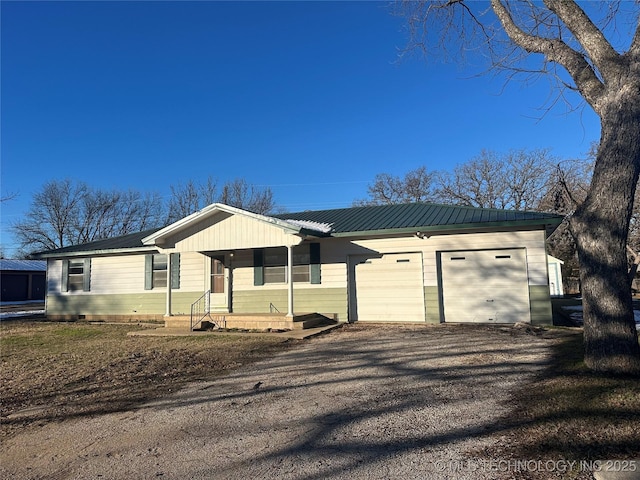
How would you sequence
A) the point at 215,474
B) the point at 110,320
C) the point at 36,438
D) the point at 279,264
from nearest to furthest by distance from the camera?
the point at 215,474, the point at 36,438, the point at 279,264, the point at 110,320

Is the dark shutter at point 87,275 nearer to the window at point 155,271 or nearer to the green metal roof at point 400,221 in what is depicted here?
the green metal roof at point 400,221

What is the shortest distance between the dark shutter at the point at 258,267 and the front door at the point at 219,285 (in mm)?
1081

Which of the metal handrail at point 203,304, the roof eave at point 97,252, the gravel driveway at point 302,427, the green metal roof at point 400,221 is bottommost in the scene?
the gravel driveway at point 302,427

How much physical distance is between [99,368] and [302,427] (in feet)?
15.2

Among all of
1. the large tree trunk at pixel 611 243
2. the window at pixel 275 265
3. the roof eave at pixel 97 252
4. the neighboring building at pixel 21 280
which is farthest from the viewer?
the neighboring building at pixel 21 280

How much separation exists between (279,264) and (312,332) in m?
3.44

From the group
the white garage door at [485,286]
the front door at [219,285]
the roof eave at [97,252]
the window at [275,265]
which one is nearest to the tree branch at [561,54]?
the white garage door at [485,286]

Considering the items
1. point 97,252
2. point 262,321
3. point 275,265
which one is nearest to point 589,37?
point 262,321

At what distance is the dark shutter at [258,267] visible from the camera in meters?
13.5

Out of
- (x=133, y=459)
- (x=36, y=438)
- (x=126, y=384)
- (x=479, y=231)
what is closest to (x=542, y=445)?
(x=133, y=459)

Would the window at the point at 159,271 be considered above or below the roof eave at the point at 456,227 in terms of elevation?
below

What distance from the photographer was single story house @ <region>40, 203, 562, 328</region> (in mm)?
11000

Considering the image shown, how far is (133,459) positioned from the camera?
349 cm

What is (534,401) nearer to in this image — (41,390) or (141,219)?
(41,390)
